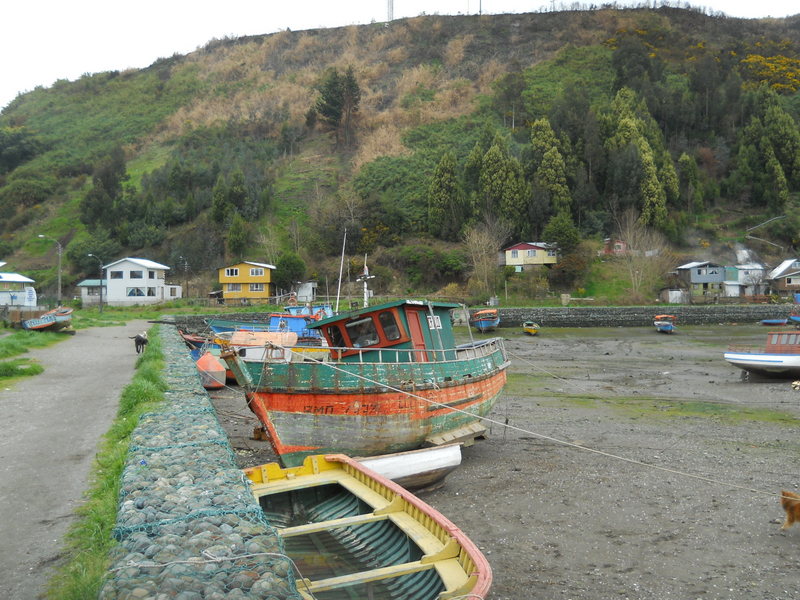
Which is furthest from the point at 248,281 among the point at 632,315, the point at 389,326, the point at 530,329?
the point at 389,326

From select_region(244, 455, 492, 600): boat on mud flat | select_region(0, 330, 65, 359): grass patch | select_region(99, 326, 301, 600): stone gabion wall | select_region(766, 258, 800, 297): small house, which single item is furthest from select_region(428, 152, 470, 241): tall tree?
select_region(244, 455, 492, 600): boat on mud flat

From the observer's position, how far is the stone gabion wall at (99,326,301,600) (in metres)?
4.71

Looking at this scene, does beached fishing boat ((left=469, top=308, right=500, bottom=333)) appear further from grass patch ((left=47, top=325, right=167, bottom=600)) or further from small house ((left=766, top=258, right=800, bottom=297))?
grass patch ((left=47, top=325, right=167, bottom=600))

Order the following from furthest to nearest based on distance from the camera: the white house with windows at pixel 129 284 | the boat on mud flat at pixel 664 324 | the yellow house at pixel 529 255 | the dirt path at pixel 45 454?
the white house with windows at pixel 129 284
the yellow house at pixel 529 255
the boat on mud flat at pixel 664 324
the dirt path at pixel 45 454

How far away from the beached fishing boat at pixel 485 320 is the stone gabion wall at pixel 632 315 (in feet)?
8.39

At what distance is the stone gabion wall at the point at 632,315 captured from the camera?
4784cm

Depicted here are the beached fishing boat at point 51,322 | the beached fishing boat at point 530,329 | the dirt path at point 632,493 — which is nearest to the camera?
the dirt path at point 632,493

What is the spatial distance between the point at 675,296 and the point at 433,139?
144 ft

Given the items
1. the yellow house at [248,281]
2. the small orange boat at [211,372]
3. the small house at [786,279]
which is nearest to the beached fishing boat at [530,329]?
the yellow house at [248,281]

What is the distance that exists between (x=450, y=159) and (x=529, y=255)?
1510 cm

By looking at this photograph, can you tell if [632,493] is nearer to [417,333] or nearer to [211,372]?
[417,333]

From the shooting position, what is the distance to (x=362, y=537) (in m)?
6.85

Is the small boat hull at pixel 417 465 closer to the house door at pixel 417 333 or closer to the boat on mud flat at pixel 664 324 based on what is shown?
the house door at pixel 417 333

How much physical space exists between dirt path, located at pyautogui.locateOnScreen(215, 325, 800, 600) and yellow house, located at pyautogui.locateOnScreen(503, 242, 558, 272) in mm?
35777
